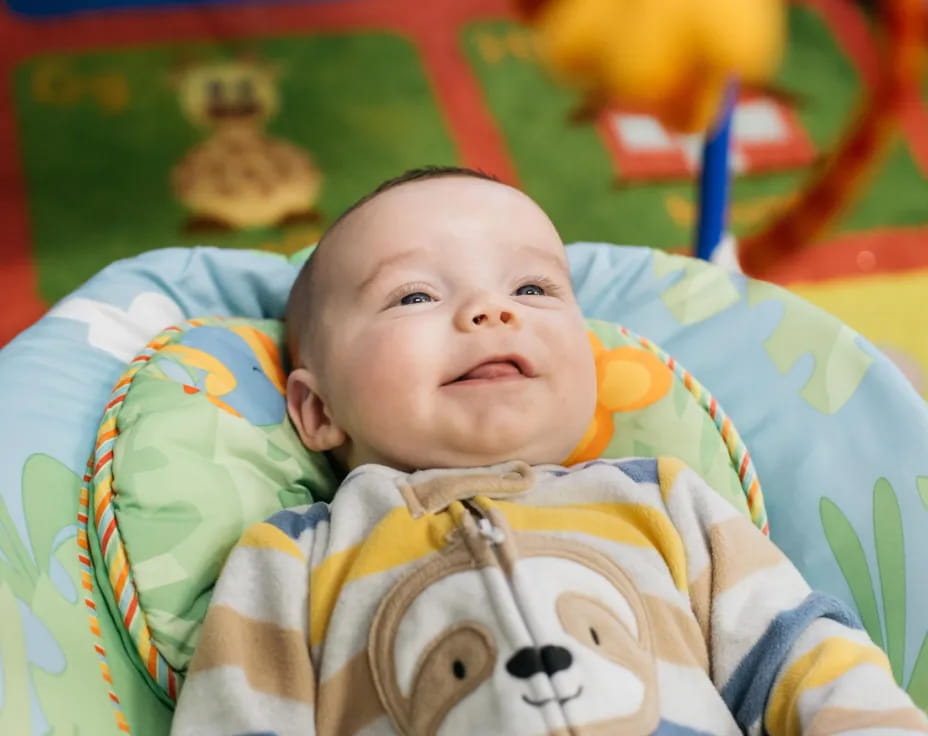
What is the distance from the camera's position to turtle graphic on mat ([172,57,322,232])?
194 cm

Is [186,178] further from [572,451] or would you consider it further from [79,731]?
[79,731]

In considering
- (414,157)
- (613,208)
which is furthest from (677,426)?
(414,157)

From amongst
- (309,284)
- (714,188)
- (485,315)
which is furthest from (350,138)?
(485,315)

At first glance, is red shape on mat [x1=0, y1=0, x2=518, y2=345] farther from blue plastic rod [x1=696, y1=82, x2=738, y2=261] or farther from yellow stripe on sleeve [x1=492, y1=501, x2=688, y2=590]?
yellow stripe on sleeve [x1=492, y1=501, x2=688, y2=590]

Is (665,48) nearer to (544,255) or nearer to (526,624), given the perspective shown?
(544,255)

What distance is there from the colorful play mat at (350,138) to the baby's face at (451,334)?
87 cm

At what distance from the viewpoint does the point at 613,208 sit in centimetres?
196

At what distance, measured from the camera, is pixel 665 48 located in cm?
83

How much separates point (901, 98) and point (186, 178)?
1314mm

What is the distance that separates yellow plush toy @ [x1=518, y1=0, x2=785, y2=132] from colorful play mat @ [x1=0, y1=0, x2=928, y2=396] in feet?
3.12

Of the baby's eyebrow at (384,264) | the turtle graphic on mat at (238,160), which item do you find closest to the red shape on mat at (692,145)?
the turtle graphic on mat at (238,160)

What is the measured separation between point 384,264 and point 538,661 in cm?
38

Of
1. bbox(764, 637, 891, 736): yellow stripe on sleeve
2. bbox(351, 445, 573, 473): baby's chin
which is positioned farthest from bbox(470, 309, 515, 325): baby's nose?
bbox(764, 637, 891, 736): yellow stripe on sleeve

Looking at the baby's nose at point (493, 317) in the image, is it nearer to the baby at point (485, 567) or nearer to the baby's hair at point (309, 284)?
the baby at point (485, 567)
